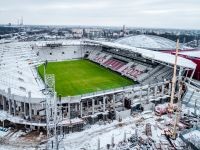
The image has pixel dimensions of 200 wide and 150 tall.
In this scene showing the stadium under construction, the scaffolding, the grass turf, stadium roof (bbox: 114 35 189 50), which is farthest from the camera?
A: stadium roof (bbox: 114 35 189 50)

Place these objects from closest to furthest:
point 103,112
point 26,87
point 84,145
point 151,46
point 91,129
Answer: point 84,145 → point 91,129 → point 103,112 → point 26,87 → point 151,46

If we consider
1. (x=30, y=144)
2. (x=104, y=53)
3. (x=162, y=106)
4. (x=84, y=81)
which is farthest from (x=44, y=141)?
(x=104, y=53)

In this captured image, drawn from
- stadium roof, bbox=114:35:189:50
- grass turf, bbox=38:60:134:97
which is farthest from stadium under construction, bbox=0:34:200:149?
stadium roof, bbox=114:35:189:50

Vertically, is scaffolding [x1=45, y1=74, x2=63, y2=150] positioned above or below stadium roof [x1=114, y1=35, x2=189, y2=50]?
below

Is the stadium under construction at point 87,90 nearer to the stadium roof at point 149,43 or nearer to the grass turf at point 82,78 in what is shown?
the grass turf at point 82,78

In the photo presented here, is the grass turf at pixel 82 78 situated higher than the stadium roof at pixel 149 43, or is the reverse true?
the stadium roof at pixel 149 43

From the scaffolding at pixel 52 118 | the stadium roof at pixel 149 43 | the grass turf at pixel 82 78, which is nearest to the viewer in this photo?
the scaffolding at pixel 52 118

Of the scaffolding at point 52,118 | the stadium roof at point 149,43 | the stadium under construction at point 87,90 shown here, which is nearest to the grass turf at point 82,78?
the stadium under construction at point 87,90

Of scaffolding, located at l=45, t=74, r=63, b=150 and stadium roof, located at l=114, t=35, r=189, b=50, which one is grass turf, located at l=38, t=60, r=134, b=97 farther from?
stadium roof, located at l=114, t=35, r=189, b=50

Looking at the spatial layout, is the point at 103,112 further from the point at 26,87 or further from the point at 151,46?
the point at 151,46
